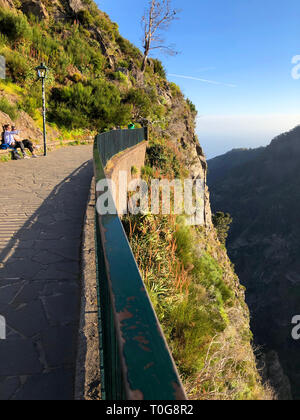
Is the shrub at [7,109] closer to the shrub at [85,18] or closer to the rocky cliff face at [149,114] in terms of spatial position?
the rocky cliff face at [149,114]

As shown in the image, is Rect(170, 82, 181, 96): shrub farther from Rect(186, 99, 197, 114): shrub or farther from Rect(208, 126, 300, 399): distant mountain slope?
Rect(208, 126, 300, 399): distant mountain slope

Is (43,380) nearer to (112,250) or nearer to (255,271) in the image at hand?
(112,250)

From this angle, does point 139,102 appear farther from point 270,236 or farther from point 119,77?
point 270,236

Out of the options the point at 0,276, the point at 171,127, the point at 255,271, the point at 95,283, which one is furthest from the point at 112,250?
the point at 255,271

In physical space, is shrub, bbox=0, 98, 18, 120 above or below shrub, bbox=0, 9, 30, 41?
below

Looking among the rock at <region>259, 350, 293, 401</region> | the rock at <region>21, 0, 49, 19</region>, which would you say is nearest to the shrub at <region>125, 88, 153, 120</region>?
the rock at <region>21, 0, 49, 19</region>

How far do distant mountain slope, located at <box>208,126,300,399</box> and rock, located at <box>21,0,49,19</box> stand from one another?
58186 mm

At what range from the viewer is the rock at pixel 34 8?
21.4m

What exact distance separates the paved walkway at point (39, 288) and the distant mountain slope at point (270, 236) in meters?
50.8

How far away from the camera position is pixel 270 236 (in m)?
90.8

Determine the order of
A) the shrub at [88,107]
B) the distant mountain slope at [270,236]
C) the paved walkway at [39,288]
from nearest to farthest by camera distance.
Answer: the paved walkway at [39,288] < the shrub at [88,107] < the distant mountain slope at [270,236]

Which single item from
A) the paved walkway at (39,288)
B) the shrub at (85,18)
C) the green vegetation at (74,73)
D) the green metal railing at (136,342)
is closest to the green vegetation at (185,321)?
the paved walkway at (39,288)

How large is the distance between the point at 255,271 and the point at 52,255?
86170 millimetres

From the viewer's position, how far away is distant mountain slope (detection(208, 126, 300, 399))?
61375 millimetres
